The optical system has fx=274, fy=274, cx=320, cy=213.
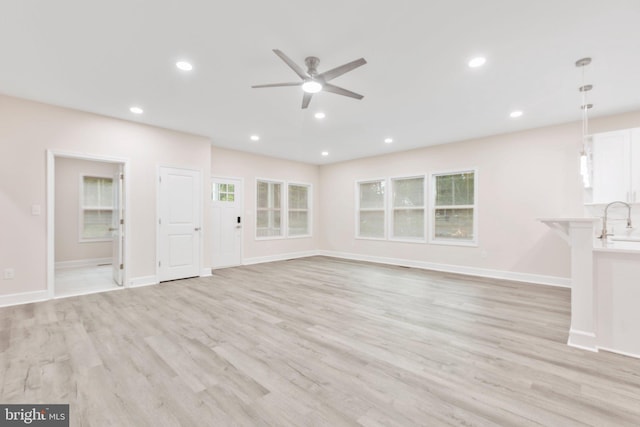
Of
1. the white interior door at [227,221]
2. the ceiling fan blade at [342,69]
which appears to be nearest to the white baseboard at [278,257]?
the white interior door at [227,221]

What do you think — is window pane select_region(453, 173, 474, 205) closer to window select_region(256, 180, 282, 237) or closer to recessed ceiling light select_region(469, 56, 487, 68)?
recessed ceiling light select_region(469, 56, 487, 68)

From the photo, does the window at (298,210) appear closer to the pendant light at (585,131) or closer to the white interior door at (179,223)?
the white interior door at (179,223)

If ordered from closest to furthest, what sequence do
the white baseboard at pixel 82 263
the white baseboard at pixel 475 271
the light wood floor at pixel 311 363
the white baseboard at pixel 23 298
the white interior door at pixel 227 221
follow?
the light wood floor at pixel 311 363
the white baseboard at pixel 23 298
the white baseboard at pixel 475 271
the white interior door at pixel 227 221
the white baseboard at pixel 82 263

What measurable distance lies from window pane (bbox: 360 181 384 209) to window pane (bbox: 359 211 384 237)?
0.20m

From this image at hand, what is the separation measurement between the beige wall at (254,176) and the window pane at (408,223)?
270cm

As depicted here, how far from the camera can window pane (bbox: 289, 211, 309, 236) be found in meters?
8.10

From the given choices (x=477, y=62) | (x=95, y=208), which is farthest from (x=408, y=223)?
(x=95, y=208)

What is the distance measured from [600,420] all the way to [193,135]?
6.31 meters

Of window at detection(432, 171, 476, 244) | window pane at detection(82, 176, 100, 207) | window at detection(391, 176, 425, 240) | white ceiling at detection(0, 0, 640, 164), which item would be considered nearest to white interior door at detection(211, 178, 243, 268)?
white ceiling at detection(0, 0, 640, 164)

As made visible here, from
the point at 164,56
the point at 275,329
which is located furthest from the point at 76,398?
the point at 164,56

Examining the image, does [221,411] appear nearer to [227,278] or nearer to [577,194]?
[227,278]

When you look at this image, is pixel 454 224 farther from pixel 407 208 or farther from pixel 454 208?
pixel 407 208

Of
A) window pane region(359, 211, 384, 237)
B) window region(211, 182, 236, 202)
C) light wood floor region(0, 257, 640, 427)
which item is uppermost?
window region(211, 182, 236, 202)

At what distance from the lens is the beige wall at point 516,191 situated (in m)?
4.68
